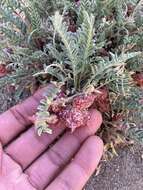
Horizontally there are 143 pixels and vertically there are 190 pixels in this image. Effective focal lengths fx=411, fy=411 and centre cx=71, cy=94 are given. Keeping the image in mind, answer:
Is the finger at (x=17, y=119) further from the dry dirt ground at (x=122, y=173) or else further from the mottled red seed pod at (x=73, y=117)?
the dry dirt ground at (x=122, y=173)

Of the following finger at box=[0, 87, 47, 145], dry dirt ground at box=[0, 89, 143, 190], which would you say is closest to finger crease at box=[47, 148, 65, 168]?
finger at box=[0, 87, 47, 145]

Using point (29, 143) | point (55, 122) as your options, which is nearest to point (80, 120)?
point (55, 122)

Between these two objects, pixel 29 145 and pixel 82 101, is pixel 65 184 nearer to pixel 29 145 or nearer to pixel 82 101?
pixel 29 145

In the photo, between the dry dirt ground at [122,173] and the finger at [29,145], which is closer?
the finger at [29,145]

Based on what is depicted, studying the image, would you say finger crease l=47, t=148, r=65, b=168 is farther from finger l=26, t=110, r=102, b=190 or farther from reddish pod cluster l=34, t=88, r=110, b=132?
reddish pod cluster l=34, t=88, r=110, b=132

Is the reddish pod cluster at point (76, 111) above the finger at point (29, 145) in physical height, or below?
above

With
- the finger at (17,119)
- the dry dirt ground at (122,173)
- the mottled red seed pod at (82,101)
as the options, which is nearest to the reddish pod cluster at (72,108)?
the mottled red seed pod at (82,101)
